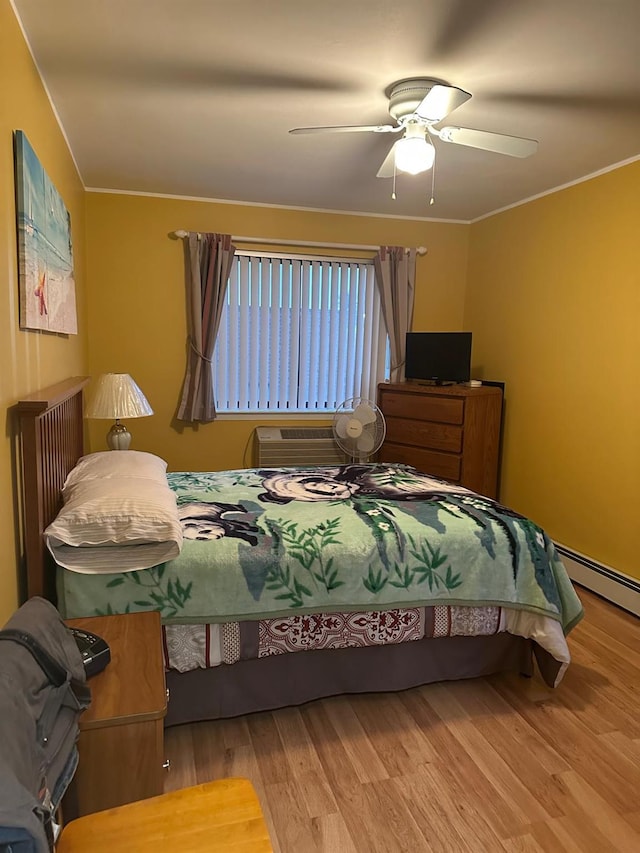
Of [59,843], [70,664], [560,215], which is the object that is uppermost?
[560,215]

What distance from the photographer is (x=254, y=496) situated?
267 cm

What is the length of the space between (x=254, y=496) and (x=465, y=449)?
1.82 metres

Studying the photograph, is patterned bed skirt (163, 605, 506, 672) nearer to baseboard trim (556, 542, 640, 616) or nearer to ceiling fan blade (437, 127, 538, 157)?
baseboard trim (556, 542, 640, 616)

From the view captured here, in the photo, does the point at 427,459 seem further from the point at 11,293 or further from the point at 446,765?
the point at 11,293

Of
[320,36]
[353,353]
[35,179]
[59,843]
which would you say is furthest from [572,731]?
[353,353]

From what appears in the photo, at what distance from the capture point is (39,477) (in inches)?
70.9

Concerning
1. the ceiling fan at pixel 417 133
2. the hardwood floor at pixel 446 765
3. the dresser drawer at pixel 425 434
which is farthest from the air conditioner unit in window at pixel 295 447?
the ceiling fan at pixel 417 133

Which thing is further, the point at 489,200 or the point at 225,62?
the point at 489,200

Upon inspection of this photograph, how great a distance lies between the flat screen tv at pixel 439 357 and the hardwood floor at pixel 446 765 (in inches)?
88.3

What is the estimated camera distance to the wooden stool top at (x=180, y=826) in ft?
3.49

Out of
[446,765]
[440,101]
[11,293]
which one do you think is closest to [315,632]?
[446,765]

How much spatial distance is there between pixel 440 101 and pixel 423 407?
236 cm

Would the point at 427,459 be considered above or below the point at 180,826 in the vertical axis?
above

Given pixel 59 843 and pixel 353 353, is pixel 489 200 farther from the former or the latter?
pixel 59 843
